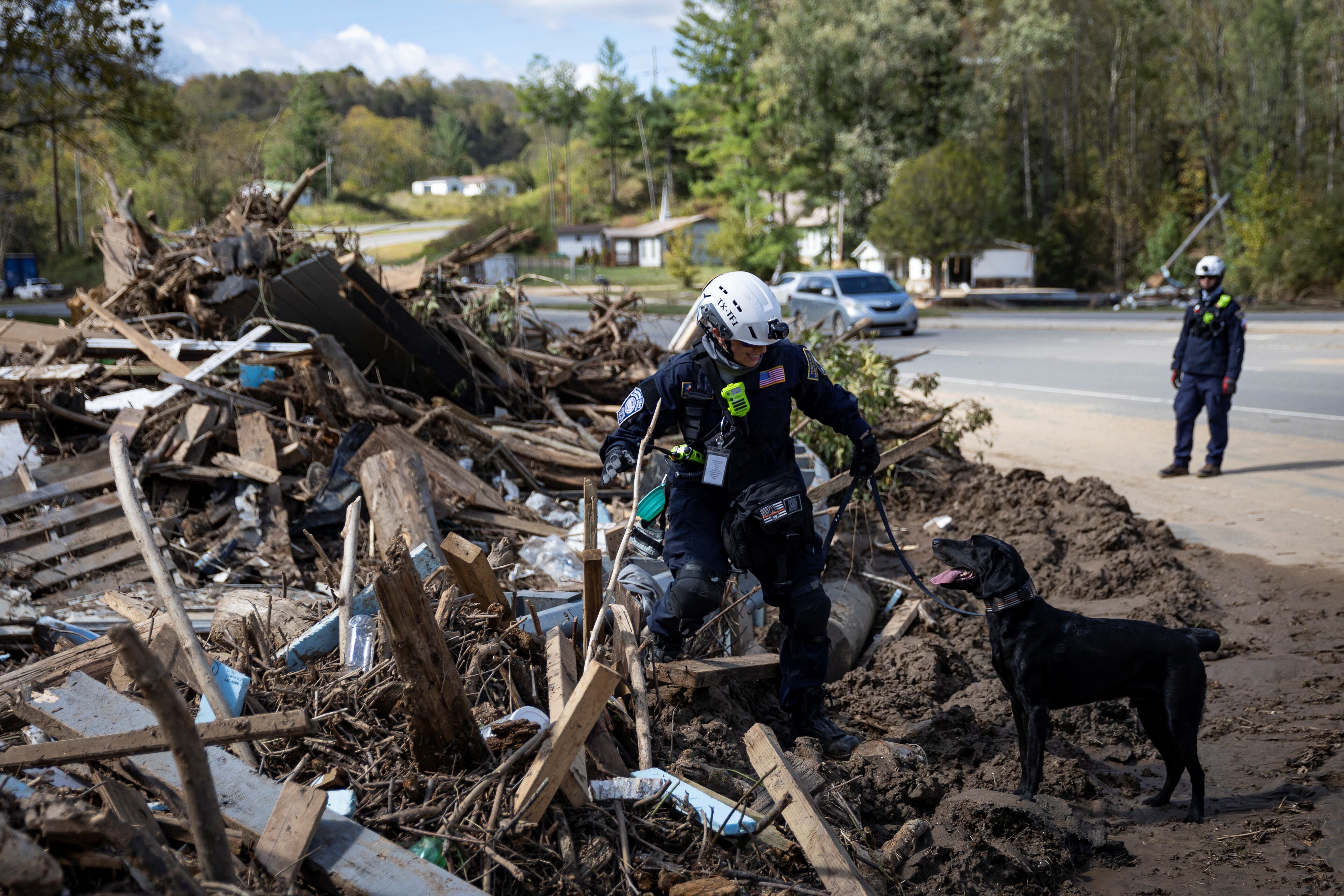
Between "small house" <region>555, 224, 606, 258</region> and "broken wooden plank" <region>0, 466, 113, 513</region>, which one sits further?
"small house" <region>555, 224, 606, 258</region>

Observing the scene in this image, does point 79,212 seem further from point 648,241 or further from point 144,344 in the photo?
point 144,344

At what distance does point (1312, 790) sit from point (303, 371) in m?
6.77

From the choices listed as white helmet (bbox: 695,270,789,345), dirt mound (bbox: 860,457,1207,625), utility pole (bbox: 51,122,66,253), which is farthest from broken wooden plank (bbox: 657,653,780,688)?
utility pole (bbox: 51,122,66,253)

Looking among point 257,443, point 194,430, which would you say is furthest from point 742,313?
point 194,430

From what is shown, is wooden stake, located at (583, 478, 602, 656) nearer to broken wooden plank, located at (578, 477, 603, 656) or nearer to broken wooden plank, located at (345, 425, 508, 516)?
broken wooden plank, located at (578, 477, 603, 656)

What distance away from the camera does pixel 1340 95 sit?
140 ft

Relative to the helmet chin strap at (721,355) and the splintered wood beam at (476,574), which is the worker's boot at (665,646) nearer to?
the splintered wood beam at (476,574)

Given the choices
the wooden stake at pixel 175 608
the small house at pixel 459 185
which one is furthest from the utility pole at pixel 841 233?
the small house at pixel 459 185

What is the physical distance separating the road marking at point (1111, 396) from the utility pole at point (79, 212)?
186 feet

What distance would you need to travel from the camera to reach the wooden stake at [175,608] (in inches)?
134

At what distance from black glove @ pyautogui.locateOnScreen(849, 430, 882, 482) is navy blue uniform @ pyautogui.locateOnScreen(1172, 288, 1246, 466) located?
542 centimetres

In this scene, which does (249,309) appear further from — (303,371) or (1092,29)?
(1092,29)

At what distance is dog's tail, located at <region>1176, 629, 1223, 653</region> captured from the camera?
3.77 metres

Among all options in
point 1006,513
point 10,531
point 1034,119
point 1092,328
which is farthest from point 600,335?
point 1034,119
